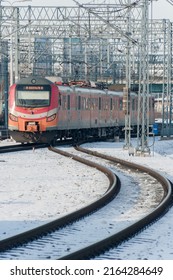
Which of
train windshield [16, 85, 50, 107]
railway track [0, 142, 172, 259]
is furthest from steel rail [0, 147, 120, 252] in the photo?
train windshield [16, 85, 50, 107]

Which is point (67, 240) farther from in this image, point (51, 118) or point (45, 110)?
point (51, 118)

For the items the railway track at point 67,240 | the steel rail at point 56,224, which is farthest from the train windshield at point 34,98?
the railway track at point 67,240

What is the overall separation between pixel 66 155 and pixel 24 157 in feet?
5.95

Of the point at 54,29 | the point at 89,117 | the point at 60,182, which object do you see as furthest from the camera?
the point at 54,29

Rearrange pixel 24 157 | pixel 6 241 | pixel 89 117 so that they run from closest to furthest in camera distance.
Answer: pixel 6 241 < pixel 24 157 < pixel 89 117

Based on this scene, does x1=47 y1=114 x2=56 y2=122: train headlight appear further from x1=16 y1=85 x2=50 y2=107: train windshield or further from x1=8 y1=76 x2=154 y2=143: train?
x1=16 y1=85 x2=50 y2=107: train windshield

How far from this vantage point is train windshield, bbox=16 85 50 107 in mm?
39438

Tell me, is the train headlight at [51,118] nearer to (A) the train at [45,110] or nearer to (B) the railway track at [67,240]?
(A) the train at [45,110]

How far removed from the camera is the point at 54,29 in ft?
201

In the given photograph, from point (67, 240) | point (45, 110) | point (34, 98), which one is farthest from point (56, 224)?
point (34, 98)
